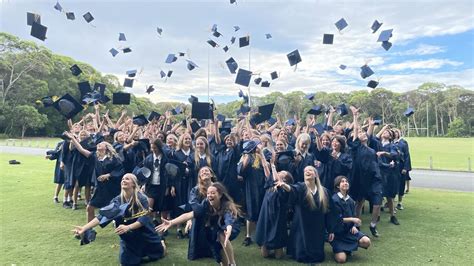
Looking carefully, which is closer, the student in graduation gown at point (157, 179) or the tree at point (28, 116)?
the student in graduation gown at point (157, 179)

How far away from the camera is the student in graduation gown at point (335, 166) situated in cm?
652

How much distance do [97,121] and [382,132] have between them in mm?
6150

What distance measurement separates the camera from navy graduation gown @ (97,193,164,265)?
191 inches

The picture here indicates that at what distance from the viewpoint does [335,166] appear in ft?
21.5

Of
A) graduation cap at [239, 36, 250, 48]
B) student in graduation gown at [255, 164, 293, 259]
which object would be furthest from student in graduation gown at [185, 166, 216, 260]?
graduation cap at [239, 36, 250, 48]

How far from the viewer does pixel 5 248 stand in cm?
564

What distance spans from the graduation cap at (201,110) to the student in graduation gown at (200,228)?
2.22m

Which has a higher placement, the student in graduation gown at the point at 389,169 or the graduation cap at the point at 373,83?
the graduation cap at the point at 373,83

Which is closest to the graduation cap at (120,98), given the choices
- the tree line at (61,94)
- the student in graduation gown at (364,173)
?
the student in graduation gown at (364,173)

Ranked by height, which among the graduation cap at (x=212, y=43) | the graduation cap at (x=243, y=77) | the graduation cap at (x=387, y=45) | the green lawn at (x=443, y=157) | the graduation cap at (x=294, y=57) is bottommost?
the green lawn at (x=443, y=157)

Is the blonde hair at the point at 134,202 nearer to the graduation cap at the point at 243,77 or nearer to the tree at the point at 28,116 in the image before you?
the graduation cap at the point at 243,77

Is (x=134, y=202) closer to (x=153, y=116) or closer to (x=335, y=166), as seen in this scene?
(x=335, y=166)

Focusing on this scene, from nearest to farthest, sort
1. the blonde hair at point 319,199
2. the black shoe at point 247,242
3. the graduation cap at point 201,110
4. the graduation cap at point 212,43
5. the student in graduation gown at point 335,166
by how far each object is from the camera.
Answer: the blonde hair at point 319,199 < the black shoe at point 247,242 < the student in graduation gown at point 335,166 < the graduation cap at point 201,110 < the graduation cap at point 212,43

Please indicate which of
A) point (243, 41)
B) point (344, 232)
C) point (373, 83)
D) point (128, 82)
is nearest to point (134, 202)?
point (344, 232)
